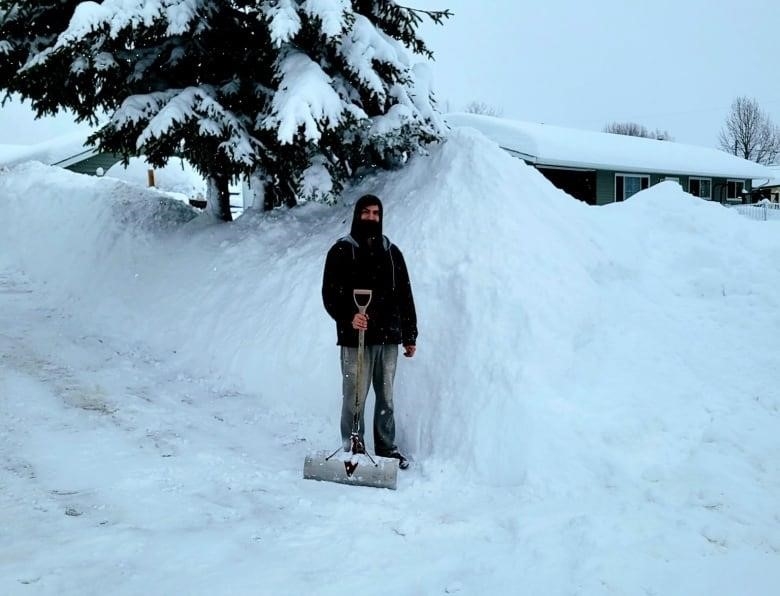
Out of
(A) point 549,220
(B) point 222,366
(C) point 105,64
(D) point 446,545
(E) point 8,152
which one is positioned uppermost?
(E) point 8,152

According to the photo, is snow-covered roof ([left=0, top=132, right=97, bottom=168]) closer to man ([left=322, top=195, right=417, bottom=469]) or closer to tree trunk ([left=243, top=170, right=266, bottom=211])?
tree trunk ([left=243, top=170, right=266, bottom=211])

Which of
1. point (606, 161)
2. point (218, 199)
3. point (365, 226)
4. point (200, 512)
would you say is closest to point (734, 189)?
point (606, 161)

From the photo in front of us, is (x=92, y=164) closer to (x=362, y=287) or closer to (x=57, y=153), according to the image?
(x=57, y=153)

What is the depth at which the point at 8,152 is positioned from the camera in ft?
98.0

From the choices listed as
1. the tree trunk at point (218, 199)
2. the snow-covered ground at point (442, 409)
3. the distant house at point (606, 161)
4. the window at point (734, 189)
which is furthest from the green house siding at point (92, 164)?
the window at point (734, 189)

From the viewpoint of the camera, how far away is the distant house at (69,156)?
24766 mm

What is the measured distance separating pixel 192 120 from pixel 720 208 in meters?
6.86

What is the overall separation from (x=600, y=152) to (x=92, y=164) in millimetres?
20857

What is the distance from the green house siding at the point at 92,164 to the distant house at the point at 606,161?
15469 mm

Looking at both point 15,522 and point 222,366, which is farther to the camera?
point 222,366

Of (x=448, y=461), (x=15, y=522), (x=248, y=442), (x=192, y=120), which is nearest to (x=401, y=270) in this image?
(x=448, y=461)

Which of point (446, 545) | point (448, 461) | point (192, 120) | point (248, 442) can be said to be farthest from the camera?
point (192, 120)

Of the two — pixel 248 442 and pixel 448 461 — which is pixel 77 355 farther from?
pixel 448 461

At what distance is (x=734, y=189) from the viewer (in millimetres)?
29547
